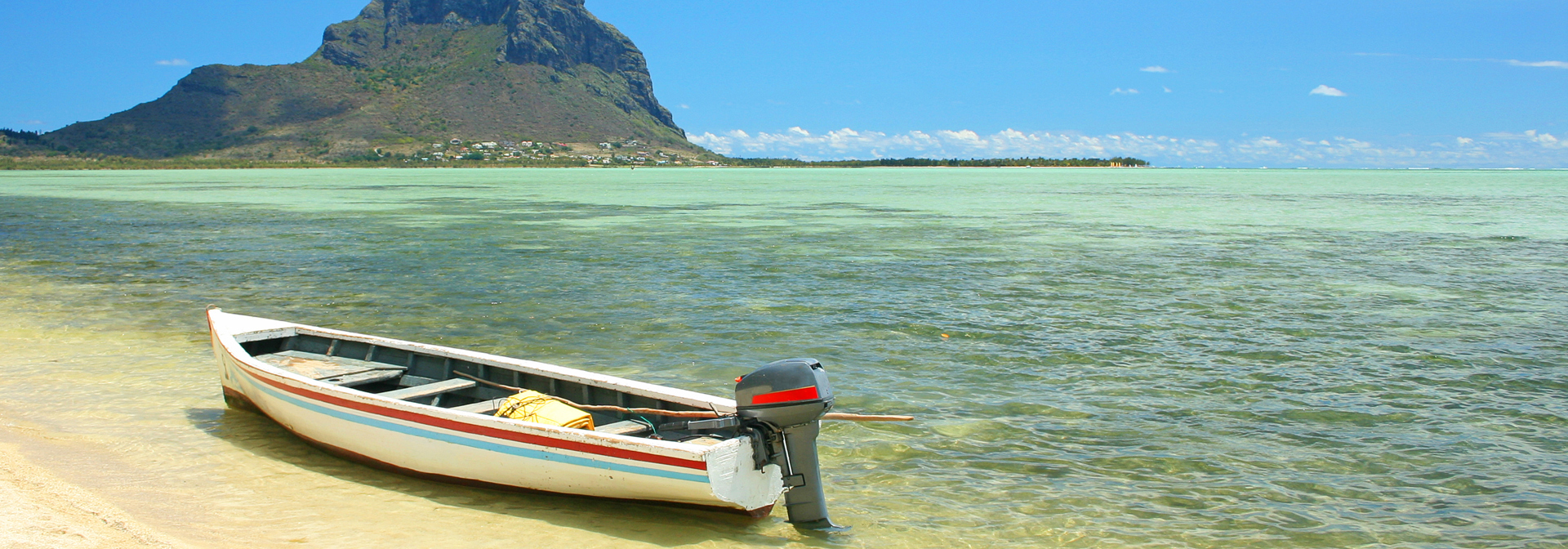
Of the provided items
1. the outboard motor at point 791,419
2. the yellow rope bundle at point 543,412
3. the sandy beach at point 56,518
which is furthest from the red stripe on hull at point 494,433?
the sandy beach at point 56,518

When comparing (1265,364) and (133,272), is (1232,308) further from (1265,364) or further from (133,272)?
(133,272)

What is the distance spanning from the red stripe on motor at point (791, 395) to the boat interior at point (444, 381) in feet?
2.34

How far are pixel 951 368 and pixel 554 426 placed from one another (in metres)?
6.52

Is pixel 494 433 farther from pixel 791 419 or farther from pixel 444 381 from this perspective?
pixel 444 381

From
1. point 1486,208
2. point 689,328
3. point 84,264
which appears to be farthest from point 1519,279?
point 1486,208

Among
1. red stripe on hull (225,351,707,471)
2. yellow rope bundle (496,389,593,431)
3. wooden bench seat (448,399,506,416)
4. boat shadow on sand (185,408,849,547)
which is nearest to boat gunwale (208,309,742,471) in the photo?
red stripe on hull (225,351,707,471)

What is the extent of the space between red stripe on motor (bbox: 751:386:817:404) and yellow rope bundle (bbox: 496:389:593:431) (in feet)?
5.31

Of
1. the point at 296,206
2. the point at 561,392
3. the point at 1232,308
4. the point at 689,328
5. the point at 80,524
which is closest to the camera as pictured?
the point at 80,524

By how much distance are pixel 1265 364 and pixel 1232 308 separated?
470cm

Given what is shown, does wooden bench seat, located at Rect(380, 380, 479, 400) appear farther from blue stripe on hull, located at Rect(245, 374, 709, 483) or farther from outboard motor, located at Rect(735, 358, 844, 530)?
outboard motor, located at Rect(735, 358, 844, 530)

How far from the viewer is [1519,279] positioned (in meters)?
20.5

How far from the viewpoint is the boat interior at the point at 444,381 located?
771 centimetres

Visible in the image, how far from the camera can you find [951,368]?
1225cm

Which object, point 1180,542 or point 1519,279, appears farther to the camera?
point 1519,279
